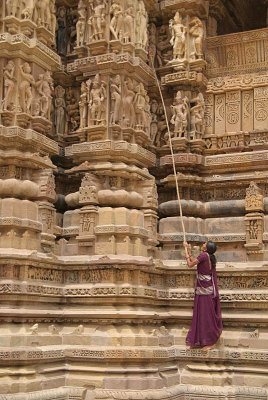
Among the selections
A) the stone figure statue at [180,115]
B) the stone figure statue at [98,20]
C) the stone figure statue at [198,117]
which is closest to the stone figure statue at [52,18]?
the stone figure statue at [98,20]

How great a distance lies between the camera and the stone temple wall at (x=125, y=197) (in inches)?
428

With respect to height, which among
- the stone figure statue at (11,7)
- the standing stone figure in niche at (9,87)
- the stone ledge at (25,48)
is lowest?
the standing stone figure in niche at (9,87)

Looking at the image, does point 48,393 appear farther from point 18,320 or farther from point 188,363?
point 188,363

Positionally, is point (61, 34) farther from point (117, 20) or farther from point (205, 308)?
point (205, 308)

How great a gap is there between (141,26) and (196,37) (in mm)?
1504

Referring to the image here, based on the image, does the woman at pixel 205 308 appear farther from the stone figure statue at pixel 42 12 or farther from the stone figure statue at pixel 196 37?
the stone figure statue at pixel 42 12

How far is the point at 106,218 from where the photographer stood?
12.0m

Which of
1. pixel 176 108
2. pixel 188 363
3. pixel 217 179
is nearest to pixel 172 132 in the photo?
pixel 176 108

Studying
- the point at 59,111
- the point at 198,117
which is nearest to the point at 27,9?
→ the point at 59,111

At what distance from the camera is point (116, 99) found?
12531mm

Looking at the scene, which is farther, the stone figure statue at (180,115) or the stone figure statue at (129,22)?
the stone figure statue at (180,115)

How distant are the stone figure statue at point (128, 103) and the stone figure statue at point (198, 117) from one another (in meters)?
1.62

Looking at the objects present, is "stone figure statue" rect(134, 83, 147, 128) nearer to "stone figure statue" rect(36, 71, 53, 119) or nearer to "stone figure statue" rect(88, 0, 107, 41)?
"stone figure statue" rect(88, 0, 107, 41)

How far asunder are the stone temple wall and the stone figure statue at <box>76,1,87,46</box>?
0.16 ft
